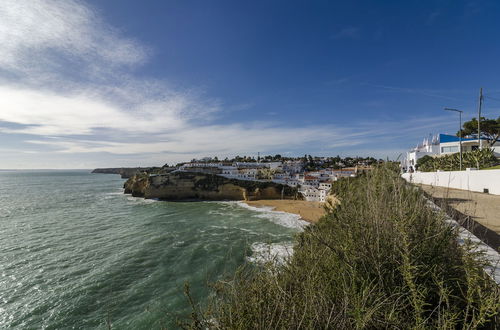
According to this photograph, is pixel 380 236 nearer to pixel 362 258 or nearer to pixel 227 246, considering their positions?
pixel 362 258

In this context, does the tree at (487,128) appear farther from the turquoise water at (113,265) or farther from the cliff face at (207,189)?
the turquoise water at (113,265)

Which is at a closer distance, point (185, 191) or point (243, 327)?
A: point (243, 327)

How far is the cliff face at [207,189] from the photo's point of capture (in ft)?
125

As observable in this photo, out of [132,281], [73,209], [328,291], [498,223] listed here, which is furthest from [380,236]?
[73,209]

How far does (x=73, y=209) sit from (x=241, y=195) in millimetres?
24244

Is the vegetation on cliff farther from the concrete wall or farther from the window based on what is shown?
the window

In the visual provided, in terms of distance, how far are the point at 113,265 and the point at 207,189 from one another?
2811cm

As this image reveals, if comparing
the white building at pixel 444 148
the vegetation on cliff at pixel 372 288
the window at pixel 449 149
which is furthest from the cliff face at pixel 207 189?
the vegetation on cliff at pixel 372 288

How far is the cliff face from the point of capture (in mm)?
38000

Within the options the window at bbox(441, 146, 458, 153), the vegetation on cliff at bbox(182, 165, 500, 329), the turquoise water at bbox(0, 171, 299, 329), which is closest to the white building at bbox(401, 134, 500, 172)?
the window at bbox(441, 146, 458, 153)

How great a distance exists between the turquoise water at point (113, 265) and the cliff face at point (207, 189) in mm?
16050

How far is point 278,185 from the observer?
3888 cm

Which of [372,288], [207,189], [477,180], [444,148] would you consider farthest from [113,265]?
[444,148]

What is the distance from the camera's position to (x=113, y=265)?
1125 centimetres
